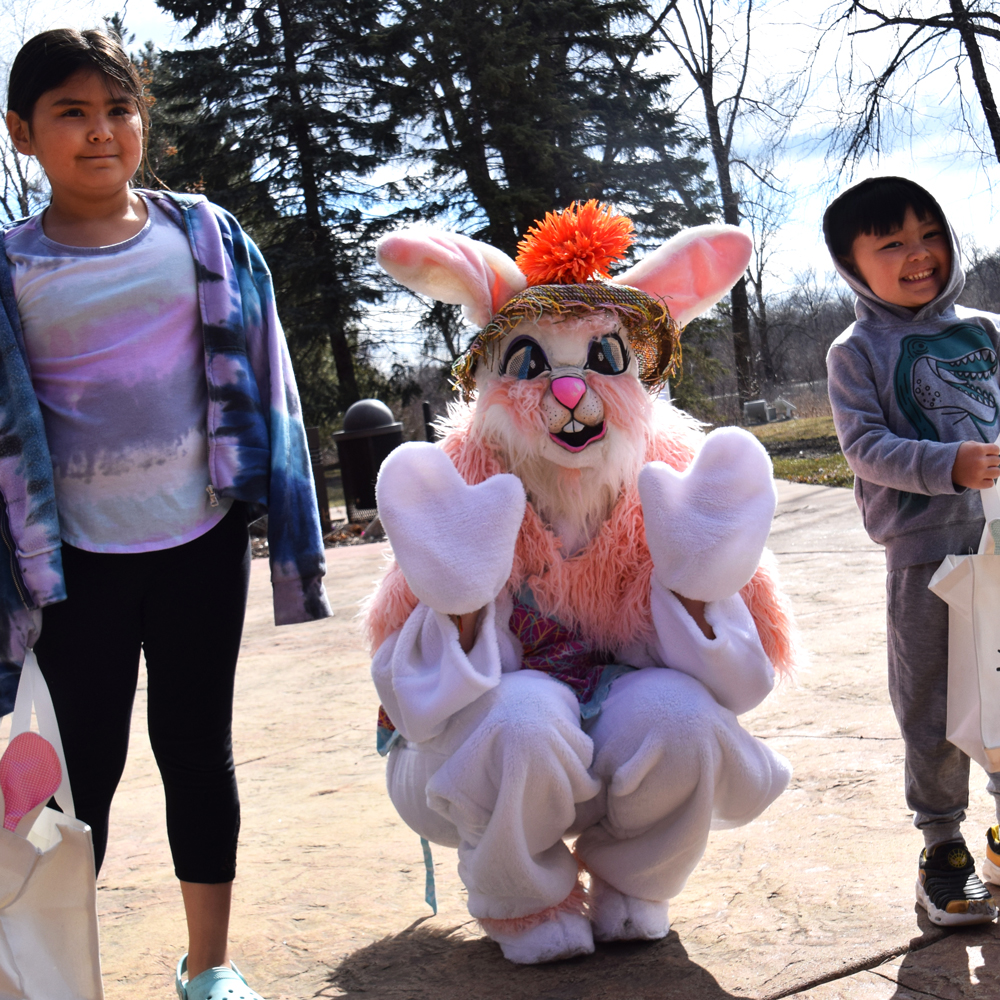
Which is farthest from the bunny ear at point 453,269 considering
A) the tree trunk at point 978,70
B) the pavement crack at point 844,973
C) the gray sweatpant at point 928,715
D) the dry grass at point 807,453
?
the tree trunk at point 978,70

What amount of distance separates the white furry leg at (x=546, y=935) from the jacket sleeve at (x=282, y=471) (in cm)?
71

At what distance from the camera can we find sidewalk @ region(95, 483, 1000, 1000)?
1795 mm

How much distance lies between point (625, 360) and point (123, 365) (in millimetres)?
1016

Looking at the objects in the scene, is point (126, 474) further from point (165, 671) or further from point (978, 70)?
point (978, 70)

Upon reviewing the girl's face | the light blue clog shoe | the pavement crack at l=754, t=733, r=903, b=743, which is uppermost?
the girl's face

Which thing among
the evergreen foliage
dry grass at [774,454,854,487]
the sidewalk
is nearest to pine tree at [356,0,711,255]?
the evergreen foliage

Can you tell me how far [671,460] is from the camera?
2.17m

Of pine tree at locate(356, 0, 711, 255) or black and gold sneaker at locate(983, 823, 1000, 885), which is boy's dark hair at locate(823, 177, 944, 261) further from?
pine tree at locate(356, 0, 711, 255)

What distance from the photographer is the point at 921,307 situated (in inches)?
85.9

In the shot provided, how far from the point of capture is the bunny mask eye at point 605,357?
84.2 inches

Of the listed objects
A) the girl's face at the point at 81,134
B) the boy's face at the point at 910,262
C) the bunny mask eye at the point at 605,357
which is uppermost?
the girl's face at the point at 81,134

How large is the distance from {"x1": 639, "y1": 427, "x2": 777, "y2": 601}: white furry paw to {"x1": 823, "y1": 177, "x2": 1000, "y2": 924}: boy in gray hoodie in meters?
0.30

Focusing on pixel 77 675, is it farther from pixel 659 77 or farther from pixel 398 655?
pixel 659 77

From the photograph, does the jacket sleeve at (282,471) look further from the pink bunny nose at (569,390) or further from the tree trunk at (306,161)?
the tree trunk at (306,161)
